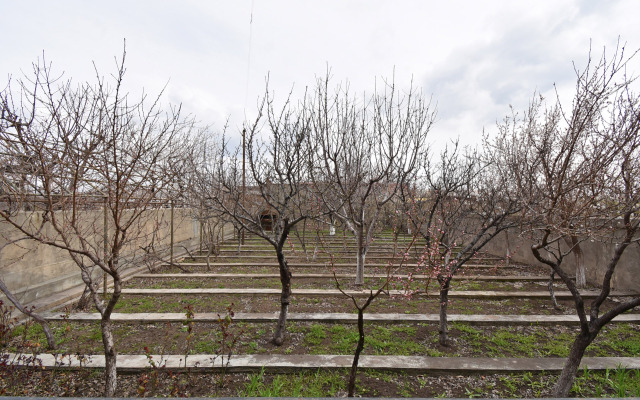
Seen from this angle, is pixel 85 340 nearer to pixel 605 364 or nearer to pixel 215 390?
pixel 215 390

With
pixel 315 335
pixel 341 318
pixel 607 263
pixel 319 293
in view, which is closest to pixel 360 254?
pixel 319 293

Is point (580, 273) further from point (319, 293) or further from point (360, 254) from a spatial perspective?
point (319, 293)

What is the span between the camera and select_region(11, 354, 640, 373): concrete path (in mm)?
3750

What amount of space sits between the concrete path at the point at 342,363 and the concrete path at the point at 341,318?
4.14ft

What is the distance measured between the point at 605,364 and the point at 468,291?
11.1ft

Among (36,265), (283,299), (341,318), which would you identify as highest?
(36,265)

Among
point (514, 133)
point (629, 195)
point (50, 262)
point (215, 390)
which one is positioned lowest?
point (215, 390)

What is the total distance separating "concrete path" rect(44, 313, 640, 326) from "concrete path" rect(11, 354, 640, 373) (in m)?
1.26

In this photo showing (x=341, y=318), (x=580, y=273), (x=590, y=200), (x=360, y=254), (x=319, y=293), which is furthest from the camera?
(x=580, y=273)

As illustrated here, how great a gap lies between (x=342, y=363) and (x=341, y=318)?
1.45 m

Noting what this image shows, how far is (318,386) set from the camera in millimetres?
3471

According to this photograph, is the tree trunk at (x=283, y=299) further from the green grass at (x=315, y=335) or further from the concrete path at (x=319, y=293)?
the concrete path at (x=319, y=293)

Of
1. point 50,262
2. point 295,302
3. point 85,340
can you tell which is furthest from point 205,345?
point 50,262

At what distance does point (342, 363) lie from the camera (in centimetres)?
385
